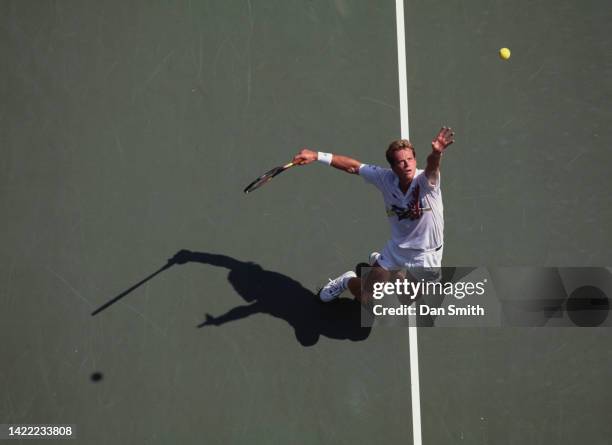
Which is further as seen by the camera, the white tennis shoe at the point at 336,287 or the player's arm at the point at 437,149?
the white tennis shoe at the point at 336,287

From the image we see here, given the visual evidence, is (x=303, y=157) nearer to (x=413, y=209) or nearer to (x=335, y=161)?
(x=335, y=161)

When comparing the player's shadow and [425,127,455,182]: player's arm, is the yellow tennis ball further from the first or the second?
the player's shadow

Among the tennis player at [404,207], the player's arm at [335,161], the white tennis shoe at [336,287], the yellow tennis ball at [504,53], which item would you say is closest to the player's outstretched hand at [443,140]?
the tennis player at [404,207]

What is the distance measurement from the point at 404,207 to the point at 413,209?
0.09m

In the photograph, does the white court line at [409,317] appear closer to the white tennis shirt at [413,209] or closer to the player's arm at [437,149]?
the white tennis shirt at [413,209]

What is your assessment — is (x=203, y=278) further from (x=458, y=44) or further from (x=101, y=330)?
(x=458, y=44)

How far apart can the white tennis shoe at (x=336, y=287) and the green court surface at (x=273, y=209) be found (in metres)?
0.27

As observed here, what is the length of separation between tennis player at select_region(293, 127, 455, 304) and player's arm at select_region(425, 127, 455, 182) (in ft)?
0.04

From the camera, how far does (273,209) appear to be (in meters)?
9.07

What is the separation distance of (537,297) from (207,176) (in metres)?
3.97

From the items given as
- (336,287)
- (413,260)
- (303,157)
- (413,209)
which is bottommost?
(336,287)

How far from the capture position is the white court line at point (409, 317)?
26.9ft

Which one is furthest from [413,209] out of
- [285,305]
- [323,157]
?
[285,305]

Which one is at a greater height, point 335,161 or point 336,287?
point 335,161
